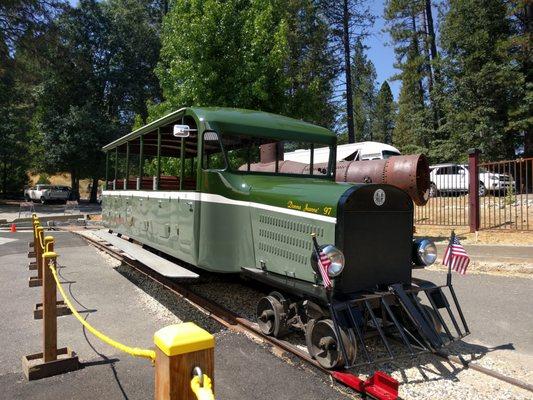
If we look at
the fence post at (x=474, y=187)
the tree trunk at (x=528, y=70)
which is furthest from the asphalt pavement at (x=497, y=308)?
the tree trunk at (x=528, y=70)

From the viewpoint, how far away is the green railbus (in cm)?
446

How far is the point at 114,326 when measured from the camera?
5.93 meters

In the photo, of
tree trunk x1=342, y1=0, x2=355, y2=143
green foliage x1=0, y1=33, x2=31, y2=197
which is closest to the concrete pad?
tree trunk x1=342, y1=0, x2=355, y2=143

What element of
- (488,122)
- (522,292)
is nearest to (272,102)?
(522,292)

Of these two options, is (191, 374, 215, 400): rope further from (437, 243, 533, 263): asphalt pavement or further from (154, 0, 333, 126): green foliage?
(154, 0, 333, 126): green foliage

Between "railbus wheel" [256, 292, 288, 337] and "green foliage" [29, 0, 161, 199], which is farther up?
"green foliage" [29, 0, 161, 199]

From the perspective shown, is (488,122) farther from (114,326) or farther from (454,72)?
(114,326)

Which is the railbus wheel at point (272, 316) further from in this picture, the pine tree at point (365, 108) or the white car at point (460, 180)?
the pine tree at point (365, 108)

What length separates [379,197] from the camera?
Result: 15.5 ft

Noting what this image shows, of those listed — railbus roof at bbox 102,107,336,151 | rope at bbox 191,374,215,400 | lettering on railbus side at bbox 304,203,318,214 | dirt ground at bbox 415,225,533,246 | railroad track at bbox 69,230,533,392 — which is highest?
railbus roof at bbox 102,107,336,151

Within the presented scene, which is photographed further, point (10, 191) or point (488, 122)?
point (10, 191)

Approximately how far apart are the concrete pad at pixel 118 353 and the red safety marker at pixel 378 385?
0.14m

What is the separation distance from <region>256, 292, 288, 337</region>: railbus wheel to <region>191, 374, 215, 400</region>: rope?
9.70 ft

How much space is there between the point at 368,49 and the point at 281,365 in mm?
31197
